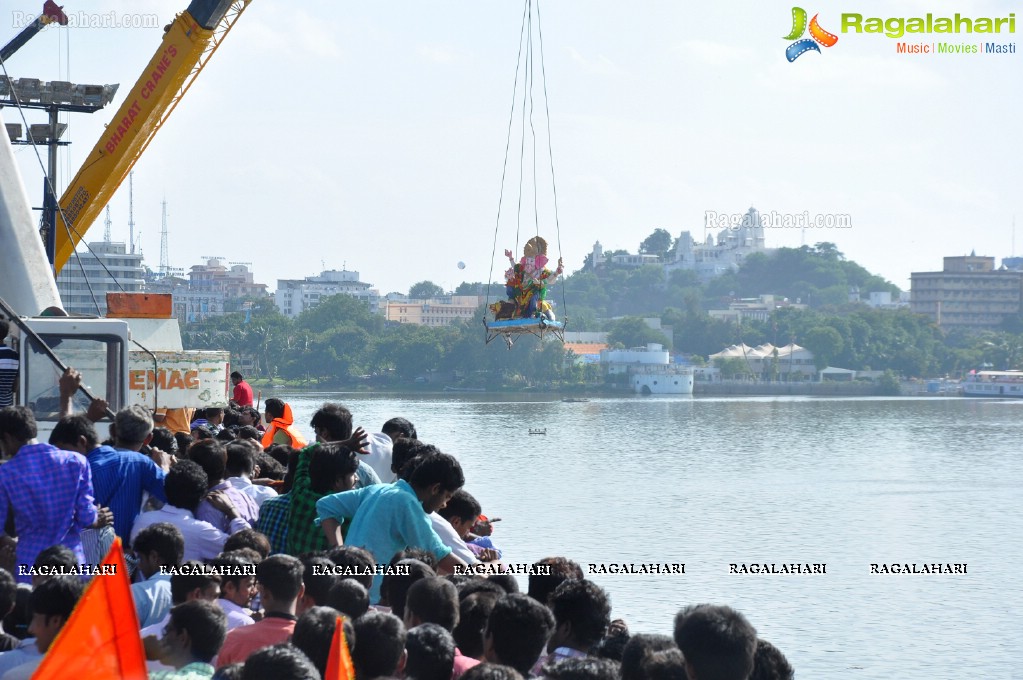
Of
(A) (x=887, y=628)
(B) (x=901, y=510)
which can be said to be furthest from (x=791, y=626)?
(B) (x=901, y=510)

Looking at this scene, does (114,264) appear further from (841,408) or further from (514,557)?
(514,557)

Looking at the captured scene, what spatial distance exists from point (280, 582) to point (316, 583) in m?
0.38

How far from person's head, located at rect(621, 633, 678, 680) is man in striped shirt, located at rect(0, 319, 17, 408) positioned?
703 centimetres

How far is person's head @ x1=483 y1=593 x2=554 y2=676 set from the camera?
5.62 meters

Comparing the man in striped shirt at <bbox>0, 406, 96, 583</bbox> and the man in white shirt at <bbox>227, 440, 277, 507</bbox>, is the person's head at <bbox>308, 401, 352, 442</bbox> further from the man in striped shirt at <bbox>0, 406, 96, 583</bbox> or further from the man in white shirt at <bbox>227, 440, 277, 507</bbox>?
the man in striped shirt at <bbox>0, 406, 96, 583</bbox>

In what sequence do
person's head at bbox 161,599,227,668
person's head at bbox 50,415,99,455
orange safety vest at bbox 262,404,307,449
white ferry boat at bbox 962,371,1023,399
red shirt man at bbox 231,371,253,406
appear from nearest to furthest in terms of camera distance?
person's head at bbox 161,599,227,668
person's head at bbox 50,415,99,455
orange safety vest at bbox 262,404,307,449
red shirt man at bbox 231,371,253,406
white ferry boat at bbox 962,371,1023,399

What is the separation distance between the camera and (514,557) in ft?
106

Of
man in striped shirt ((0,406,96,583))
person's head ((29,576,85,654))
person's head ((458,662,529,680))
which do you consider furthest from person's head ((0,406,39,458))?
person's head ((458,662,529,680))

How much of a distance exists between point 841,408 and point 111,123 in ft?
362

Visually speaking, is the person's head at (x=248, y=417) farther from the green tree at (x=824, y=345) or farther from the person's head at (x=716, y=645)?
the green tree at (x=824, y=345)

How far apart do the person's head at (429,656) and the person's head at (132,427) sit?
3249 millimetres

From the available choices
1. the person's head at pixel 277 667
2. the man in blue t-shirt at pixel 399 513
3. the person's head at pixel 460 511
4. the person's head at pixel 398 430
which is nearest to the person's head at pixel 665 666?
the person's head at pixel 277 667

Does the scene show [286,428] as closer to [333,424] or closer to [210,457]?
[333,424]

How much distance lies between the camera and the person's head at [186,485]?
25.0 ft
